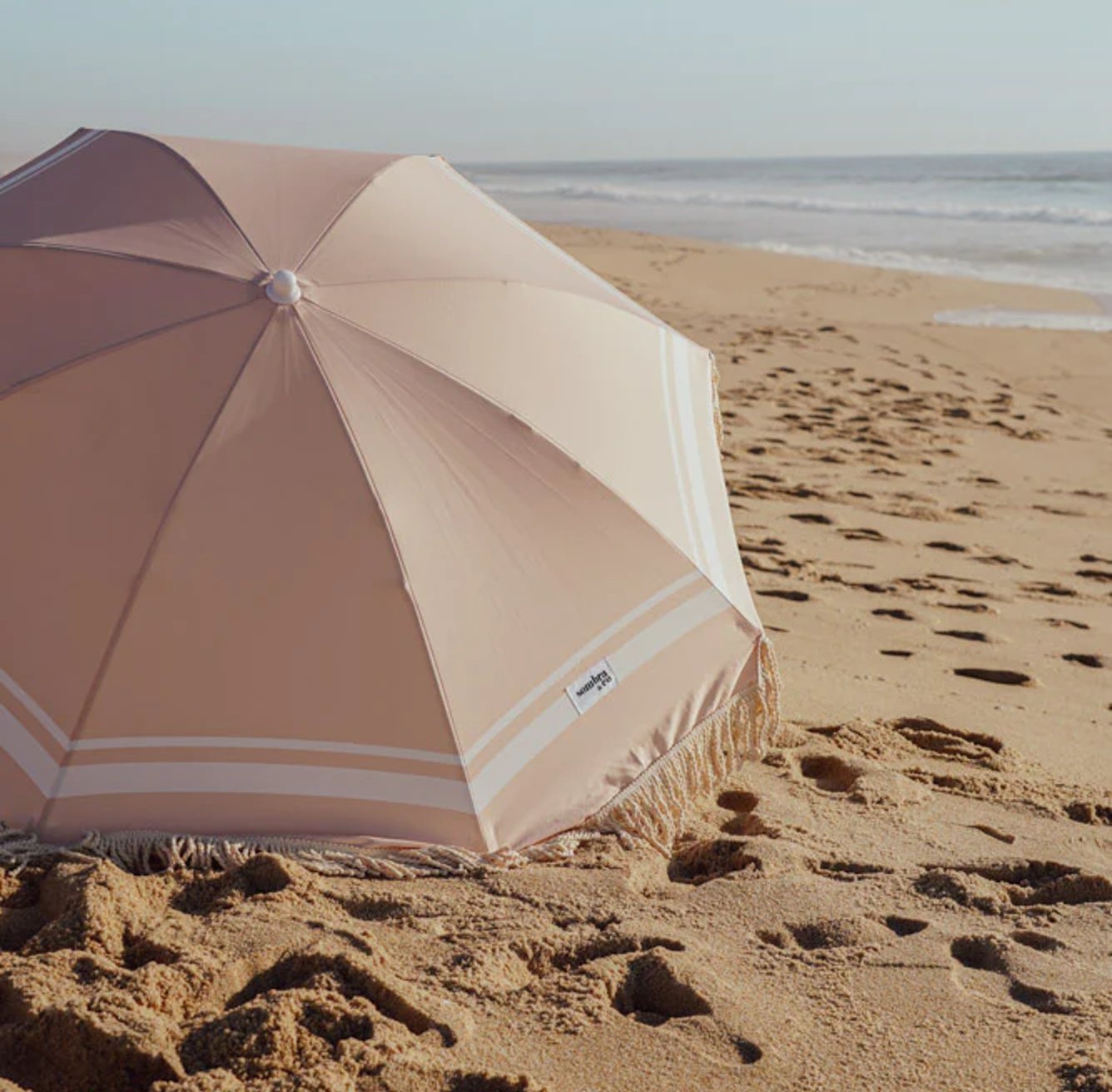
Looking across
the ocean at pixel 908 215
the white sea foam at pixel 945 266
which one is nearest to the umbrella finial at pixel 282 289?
the white sea foam at pixel 945 266

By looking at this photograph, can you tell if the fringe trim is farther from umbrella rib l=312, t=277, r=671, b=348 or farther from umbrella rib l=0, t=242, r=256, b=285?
umbrella rib l=0, t=242, r=256, b=285

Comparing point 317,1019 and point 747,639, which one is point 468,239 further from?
point 317,1019

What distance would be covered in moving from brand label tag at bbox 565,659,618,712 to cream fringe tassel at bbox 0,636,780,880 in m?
0.19

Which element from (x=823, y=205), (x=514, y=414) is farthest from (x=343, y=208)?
(x=823, y=205)

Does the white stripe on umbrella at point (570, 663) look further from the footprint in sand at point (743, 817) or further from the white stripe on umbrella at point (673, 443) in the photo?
the footprint in sand at point (743, 817)

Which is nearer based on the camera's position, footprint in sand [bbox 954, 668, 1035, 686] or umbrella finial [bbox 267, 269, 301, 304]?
umbrella finial [bbox 267, 269, 301, 304]

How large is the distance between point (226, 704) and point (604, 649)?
79cm

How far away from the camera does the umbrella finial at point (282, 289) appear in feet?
8.80

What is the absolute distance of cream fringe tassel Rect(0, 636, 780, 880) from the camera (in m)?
2.45

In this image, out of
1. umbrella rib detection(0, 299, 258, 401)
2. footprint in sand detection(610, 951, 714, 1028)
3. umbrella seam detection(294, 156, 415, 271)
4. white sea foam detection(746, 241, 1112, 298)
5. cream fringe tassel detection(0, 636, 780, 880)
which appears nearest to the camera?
footprint in sand detection(610, 951, 714, 1028)

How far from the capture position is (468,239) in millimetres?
3133

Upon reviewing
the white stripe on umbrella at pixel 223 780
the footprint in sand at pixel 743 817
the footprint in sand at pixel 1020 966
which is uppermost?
the white stripe on umbrella at pixel 223 780

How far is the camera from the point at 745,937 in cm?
240

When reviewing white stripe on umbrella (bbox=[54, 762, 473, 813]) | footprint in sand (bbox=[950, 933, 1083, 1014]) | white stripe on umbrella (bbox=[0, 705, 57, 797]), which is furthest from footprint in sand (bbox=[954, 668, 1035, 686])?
white stripe on umbrella (bbox=[0, 705, 57, 797])
